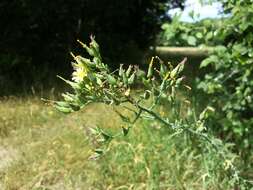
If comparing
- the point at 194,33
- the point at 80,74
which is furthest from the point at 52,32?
the point at 80,74

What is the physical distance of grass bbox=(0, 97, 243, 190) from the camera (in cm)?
401

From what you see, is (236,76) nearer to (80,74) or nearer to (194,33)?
(194,33)

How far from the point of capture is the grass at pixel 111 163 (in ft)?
13.1

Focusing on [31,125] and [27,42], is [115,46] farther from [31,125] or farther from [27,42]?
[31,125]

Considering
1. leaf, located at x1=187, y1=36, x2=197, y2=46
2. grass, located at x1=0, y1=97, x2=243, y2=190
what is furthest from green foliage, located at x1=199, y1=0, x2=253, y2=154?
grass, located at x1=0, y1=97, x2=243, y2=190

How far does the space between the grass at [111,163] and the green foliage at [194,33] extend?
2.25ft

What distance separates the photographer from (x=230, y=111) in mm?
4234

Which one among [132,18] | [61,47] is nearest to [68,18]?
[61,47]

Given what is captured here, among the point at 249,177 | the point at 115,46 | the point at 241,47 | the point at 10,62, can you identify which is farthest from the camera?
the point at 115,46

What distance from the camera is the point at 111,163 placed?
4.25m

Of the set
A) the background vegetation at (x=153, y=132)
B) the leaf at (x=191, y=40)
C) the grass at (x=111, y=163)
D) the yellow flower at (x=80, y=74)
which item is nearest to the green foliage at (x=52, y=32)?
the background vegetation at (x=153, y=132)

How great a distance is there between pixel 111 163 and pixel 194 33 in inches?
43.3

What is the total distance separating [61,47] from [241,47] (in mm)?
5392

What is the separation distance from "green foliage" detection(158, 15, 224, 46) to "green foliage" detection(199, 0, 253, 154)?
8 centimetres
